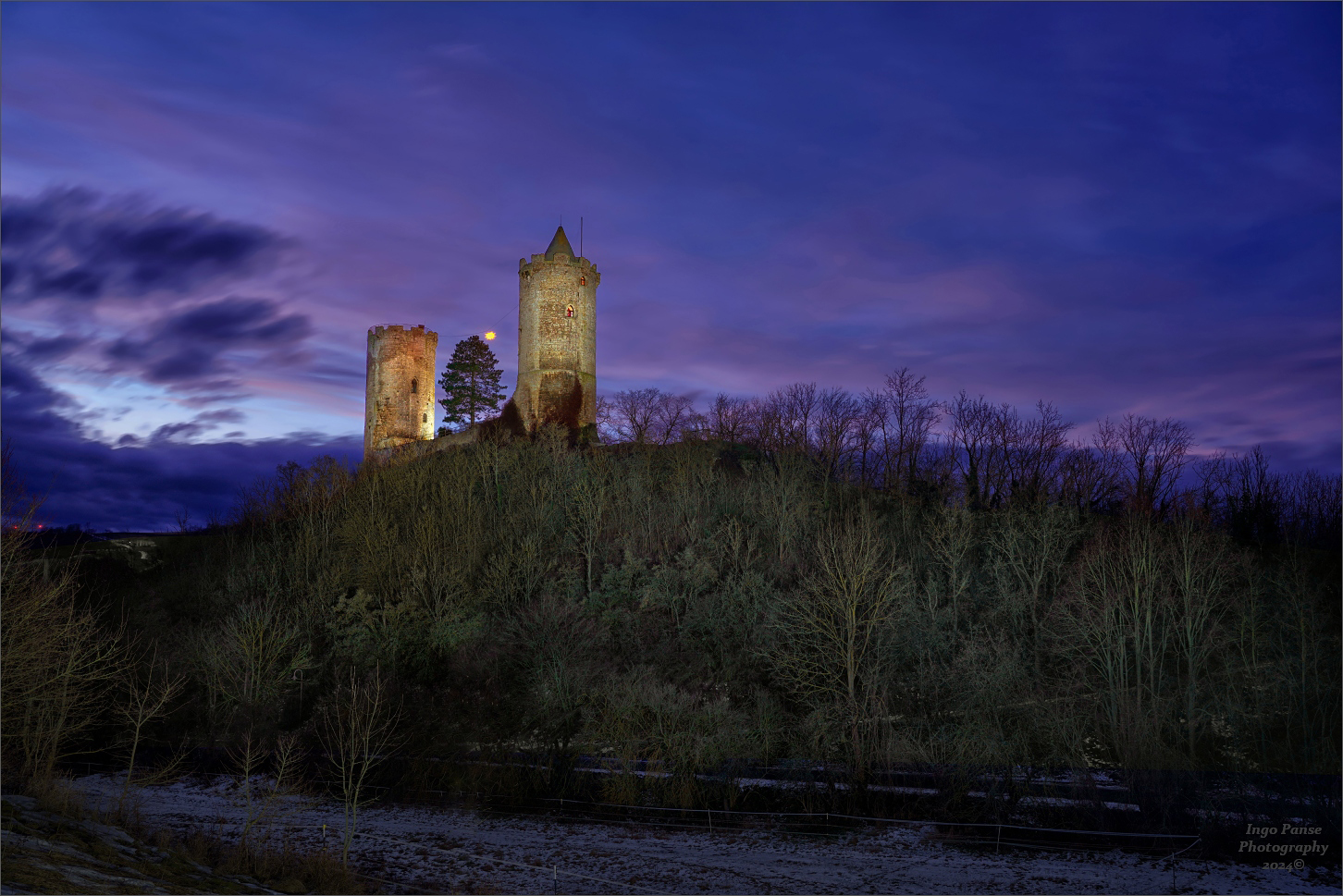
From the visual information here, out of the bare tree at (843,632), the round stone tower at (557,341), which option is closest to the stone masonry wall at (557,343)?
the round stone tower at (557,341)

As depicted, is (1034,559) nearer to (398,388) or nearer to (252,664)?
(252,664)

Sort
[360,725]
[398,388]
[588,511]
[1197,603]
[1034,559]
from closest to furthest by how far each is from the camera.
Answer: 1. [360,725]
2. [1197,603]
3. [1034,559]
4. [588,511]
5. [398,388]

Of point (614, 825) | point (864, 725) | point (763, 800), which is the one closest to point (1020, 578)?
point (864, 725)

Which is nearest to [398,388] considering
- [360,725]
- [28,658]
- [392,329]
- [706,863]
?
[392,329]

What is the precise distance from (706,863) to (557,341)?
4412 centimetres

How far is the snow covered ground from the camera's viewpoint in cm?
1788

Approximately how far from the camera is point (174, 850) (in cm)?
1712

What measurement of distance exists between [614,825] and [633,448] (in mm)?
35511

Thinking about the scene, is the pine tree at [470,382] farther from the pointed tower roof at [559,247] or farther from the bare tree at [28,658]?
the bare tree at [28,658]

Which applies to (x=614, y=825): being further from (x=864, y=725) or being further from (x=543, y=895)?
(x=864, y=725)

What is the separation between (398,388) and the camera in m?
67.8

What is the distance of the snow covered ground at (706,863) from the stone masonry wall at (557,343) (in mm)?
36947

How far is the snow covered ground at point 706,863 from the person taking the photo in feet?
58.6

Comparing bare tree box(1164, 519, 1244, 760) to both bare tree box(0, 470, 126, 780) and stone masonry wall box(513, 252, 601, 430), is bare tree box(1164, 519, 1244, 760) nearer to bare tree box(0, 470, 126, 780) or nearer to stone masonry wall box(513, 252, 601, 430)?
bare tree box(0, 470, 126, 780)
